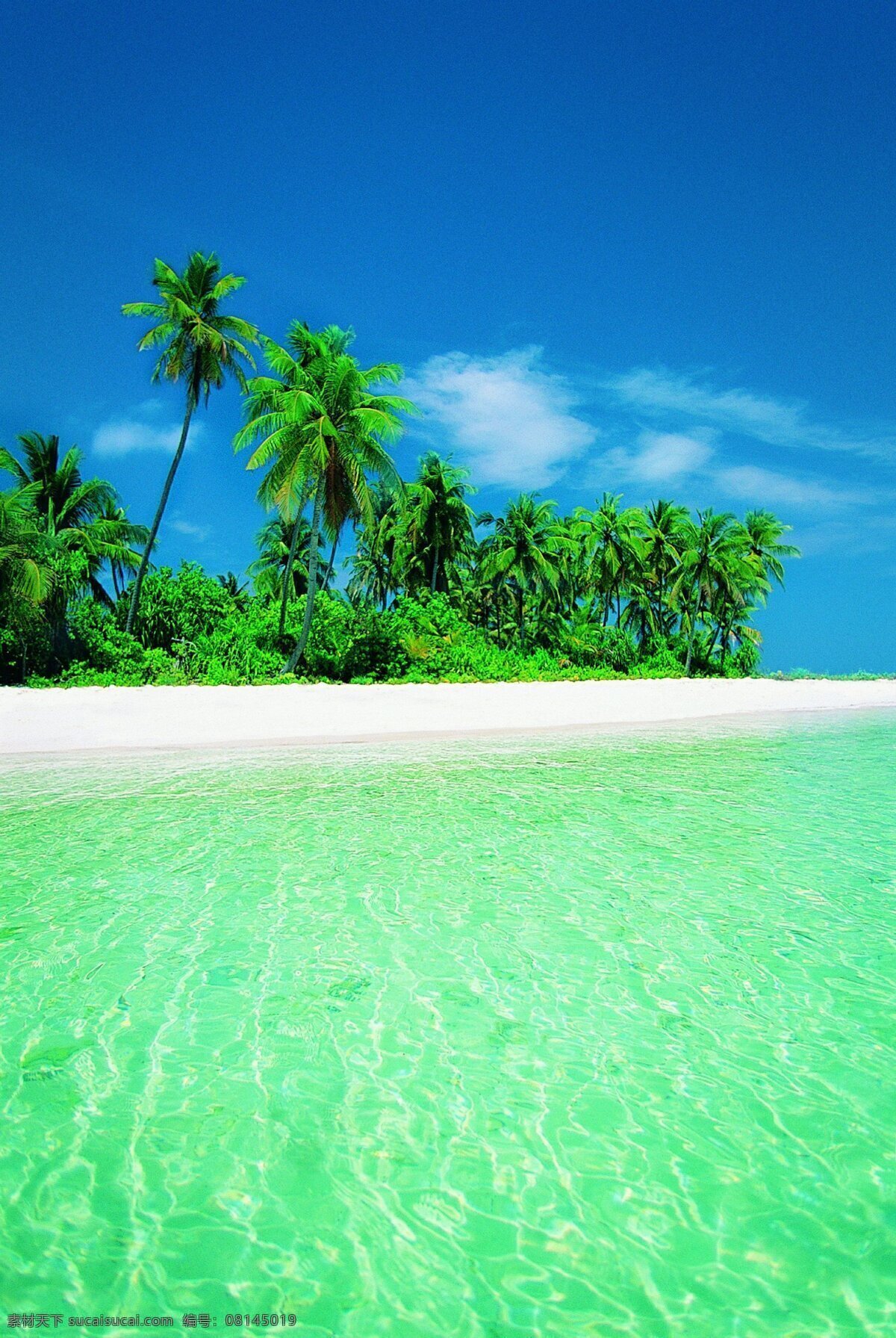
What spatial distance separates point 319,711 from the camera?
15.9 meters

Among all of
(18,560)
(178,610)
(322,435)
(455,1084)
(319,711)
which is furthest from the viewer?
(178,610)

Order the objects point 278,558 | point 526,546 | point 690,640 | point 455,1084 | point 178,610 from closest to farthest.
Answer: point 455,1084 → point 178,610 → point 526,546 → point 690,640 → point 278,558

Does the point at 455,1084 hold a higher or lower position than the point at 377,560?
lower

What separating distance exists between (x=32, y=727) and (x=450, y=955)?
11463 mm

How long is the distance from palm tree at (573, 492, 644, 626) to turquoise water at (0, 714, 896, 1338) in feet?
95.7

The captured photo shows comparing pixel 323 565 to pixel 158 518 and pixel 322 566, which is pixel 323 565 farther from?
pixel 158 518

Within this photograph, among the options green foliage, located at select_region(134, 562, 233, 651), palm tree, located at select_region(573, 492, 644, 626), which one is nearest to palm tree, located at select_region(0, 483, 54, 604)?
green foliage, located at select_region(134, 562, 233, 651)

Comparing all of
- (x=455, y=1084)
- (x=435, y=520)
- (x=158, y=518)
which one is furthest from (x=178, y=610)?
(x=455, y=1084)

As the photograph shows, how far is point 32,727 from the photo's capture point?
42.0 feet

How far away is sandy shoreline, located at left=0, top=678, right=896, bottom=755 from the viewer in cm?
1291

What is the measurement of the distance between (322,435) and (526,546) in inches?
521

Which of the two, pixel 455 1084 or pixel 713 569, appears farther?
pixel 713 569

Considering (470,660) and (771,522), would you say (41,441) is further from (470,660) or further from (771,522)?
(771,522)

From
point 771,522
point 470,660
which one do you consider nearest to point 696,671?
point 771,522
